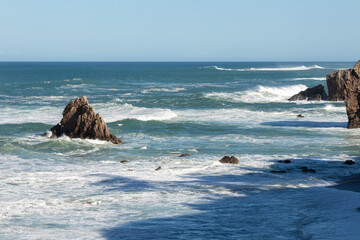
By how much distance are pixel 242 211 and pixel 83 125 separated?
17189 millimetres

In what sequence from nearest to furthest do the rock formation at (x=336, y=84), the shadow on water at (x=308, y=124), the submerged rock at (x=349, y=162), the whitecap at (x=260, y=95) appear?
the submerged rock at (x=349, y=162), the shadow on water at (x=308, y=124), the rock formation at (x=336, y=84), the whitecap at (x=260, y=95)

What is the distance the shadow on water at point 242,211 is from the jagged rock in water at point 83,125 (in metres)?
9.16

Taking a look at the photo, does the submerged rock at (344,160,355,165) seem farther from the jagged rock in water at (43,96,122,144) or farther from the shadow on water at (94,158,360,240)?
the jagged rock in water at (43,96,122,144)

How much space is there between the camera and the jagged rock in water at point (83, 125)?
3028 cm

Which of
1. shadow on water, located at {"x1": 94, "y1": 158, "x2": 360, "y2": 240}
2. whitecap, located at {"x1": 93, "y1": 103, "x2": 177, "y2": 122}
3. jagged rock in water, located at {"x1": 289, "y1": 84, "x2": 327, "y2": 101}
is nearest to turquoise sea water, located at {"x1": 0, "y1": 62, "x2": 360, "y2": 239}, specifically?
shadow on water, located at {"x1": 94, "y1": 158, "x2": 360, "y2": 240}

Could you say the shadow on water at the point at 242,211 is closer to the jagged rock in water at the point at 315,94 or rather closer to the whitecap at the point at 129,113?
the whitecap at the point at 129,113

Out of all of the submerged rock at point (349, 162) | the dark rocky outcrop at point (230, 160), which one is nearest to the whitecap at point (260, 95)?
the submerged rock at point (349, 162)

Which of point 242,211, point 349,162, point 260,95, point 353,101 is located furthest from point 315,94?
point 242,211

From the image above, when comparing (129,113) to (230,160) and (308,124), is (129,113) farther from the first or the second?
(230,160)

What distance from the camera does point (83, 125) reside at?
31094mm

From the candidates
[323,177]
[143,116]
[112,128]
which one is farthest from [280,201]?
[143,116]

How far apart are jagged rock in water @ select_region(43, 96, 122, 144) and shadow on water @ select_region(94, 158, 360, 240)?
9155 millimetres

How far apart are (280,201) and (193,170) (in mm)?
6050

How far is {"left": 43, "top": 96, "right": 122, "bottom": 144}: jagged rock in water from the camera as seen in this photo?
3028 cm
